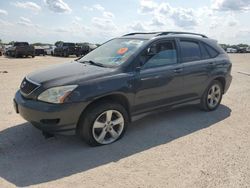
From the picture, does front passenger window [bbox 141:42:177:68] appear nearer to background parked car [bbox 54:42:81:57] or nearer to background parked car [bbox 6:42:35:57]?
background parked car [bbox 6:42:35:57]

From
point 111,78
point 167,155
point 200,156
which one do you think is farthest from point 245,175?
point 111,78

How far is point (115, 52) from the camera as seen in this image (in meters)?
5.08

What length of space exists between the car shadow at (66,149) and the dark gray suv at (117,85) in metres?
0.30

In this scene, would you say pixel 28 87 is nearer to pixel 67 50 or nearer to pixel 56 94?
pixel 56 94

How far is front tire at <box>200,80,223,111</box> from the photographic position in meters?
6.09

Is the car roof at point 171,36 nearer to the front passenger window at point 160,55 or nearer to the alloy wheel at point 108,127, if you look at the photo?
the front passenger window at point 160,55

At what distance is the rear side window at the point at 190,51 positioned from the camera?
5481 millimetres

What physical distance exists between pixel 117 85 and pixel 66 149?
4.07 feet

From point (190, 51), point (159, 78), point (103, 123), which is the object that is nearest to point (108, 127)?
point (103, 123)

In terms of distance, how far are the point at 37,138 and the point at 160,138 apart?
203cm

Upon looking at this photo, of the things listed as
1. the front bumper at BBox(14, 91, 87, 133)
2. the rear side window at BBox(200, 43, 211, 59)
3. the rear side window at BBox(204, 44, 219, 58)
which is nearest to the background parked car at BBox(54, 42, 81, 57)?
the rear side window at BBox(204, 44, 219, 58)

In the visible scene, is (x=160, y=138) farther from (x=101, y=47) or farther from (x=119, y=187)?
(x=101, y=47)

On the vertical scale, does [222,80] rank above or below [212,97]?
above

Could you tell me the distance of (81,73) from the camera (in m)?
4.35
